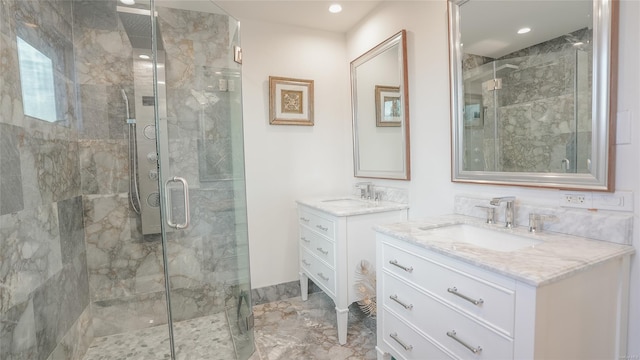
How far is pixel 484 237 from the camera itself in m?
1.49

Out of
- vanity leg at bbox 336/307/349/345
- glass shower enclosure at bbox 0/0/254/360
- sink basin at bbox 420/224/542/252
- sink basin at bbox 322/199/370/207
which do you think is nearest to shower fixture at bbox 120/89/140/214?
glass shower enclosure at bbox 0/0/254/360

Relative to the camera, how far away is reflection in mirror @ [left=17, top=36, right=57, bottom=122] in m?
1.47

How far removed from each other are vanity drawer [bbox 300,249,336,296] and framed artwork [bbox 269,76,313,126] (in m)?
1.14

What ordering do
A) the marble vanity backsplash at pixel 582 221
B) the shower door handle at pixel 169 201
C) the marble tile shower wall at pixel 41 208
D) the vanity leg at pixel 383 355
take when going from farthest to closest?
the shower door handle at pixel 169 201
the vanity leg at pixel 383 355
the marble tile shower wall at pixel 41 208
the marble vanity backsplash at pixel 582 221

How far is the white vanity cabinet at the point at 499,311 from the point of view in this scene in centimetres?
91

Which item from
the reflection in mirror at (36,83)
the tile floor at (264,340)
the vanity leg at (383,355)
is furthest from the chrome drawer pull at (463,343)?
the reflection in mirror at (36,83)

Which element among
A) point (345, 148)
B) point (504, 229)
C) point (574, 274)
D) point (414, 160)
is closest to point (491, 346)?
point (574, 274)

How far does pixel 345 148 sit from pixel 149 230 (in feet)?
5.82

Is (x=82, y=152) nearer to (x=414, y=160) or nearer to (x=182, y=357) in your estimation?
(x=182, y=357)

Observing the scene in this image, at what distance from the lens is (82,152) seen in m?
2.05

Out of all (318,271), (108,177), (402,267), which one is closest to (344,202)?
(318,271)

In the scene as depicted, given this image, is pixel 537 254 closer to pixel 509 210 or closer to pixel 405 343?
pixel 509 210

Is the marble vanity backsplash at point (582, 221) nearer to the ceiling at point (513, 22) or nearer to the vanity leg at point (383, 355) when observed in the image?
the ceiling at point (513, 22)

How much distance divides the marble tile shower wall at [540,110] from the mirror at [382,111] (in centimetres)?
60
